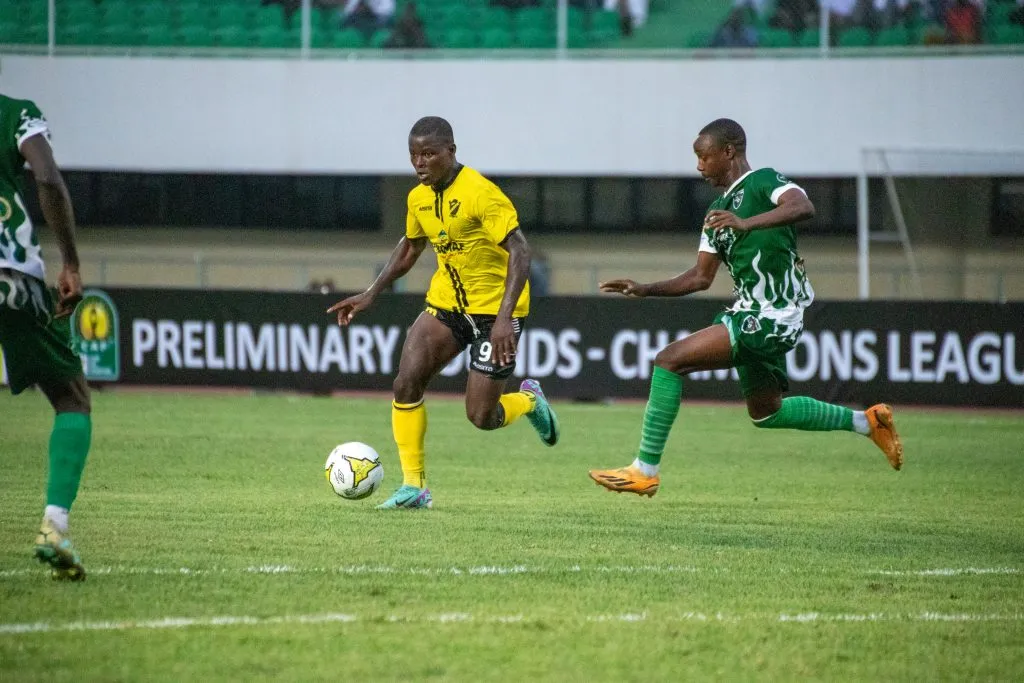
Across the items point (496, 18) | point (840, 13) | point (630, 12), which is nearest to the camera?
point (840, 13)

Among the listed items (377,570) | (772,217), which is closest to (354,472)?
(377,570)

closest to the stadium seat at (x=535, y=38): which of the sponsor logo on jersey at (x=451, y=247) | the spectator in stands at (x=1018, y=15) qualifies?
the spectator in stands at (x=1018, y=15)

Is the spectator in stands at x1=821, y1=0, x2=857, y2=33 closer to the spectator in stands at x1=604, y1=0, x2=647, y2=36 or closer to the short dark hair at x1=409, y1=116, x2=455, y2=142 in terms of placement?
the spectator in stands at x1=604, y1=0, x2=647, y2=36

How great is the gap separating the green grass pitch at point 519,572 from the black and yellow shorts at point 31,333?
88cm

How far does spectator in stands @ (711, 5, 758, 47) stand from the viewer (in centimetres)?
2156

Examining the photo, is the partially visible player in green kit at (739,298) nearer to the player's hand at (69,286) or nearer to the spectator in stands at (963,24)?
the player's hand at (69,286)

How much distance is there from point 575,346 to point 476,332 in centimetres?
970

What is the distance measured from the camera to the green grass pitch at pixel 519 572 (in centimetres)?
495

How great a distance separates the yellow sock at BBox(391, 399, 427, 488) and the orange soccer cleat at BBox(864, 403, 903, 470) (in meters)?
2.63

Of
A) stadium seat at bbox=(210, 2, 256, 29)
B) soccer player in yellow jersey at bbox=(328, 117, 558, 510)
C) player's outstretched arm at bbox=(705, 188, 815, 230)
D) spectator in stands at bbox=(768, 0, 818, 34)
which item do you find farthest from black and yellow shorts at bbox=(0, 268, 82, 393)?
stadium seat at bbox=(210, 2, 256, 29)

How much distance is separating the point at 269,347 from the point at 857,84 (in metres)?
9.39

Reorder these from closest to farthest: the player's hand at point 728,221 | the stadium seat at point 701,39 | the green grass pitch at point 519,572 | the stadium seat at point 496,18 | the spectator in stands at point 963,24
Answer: the green grass pitch at point 519,572 → the player's hand at point 728,221 → the spectator in stands at point 963,24 → the stadium seat at point 701,39 → the stadium seat at point 496,18

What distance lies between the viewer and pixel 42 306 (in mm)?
6047

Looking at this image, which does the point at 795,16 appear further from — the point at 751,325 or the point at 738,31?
the point at 751,325
